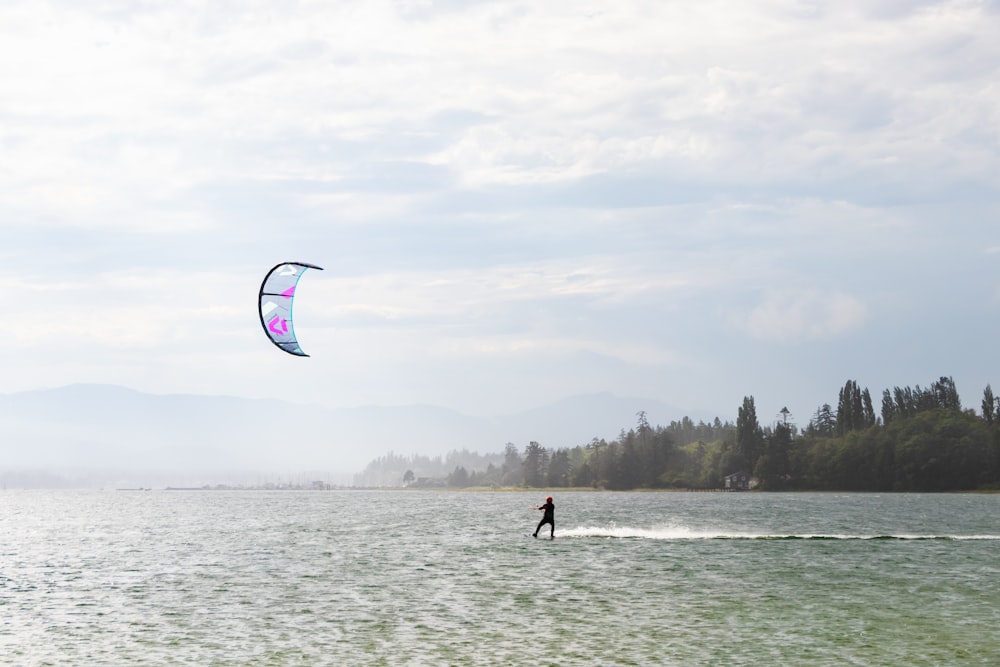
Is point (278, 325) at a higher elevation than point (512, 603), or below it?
higher

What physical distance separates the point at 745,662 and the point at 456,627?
984 centimetres

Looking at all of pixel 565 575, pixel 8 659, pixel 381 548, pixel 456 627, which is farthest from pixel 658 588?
pixel 381 548

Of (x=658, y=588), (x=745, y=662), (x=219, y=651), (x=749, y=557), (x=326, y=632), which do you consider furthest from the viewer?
(x=749, y=557)

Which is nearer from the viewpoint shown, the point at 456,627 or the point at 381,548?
the point at 456,627

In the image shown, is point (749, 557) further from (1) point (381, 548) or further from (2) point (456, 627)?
(2) point (456, 627)

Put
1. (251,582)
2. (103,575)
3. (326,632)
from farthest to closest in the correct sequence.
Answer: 1. (103,575)
2. (251,582)
3. (326,632)

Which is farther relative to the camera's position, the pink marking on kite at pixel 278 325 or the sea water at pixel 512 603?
the pink marking on kite at pixel 278 325

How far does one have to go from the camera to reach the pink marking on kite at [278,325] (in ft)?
136

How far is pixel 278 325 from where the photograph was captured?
138 feet

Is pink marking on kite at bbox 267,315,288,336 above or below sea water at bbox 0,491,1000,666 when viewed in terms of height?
above

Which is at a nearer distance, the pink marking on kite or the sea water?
the sea water

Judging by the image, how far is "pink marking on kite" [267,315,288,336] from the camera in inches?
1631

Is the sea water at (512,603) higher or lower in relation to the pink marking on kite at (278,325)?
lower

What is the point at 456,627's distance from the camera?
3384cm
